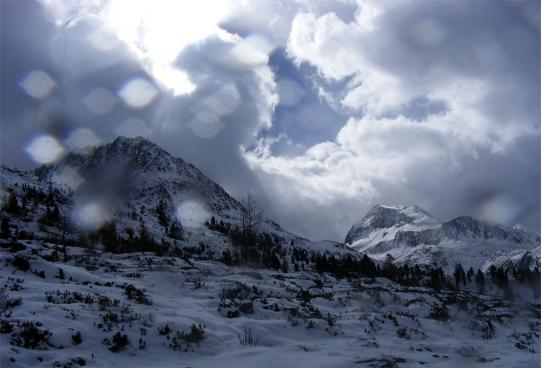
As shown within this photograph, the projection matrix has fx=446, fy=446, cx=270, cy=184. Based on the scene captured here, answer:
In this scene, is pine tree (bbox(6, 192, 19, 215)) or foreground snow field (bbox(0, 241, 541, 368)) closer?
foreground snow field (bbox(0, 241, 541, 368))

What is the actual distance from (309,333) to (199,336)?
5.28 m

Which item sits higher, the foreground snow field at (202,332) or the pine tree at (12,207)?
the pine tree at (12,207)

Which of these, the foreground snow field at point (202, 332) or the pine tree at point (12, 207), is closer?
the foreground snow field at point (202, 332)

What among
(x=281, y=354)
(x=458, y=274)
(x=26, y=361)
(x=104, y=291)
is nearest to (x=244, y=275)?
(x=104, y=291)

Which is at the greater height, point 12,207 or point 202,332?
point 12,207

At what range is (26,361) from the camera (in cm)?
1051

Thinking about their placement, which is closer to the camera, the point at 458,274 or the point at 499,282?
the point at 499,282

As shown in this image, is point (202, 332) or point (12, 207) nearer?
point (202, 332)

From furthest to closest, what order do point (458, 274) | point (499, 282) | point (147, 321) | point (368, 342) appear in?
point (458, 274) → point (499, 282) → point (368, 342) → point (147, 321)

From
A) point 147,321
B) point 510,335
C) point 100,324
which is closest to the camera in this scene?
point 100,324

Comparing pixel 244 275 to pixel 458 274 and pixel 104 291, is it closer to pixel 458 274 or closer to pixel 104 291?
pixel 104 291

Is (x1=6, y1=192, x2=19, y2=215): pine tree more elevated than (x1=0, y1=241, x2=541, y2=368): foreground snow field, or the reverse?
(x1=6, y1=192, x2=19, y2=215): pine tree

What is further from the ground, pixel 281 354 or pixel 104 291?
pixel 104 291

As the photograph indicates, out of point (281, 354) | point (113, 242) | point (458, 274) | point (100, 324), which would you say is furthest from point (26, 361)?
point (458, 274)
